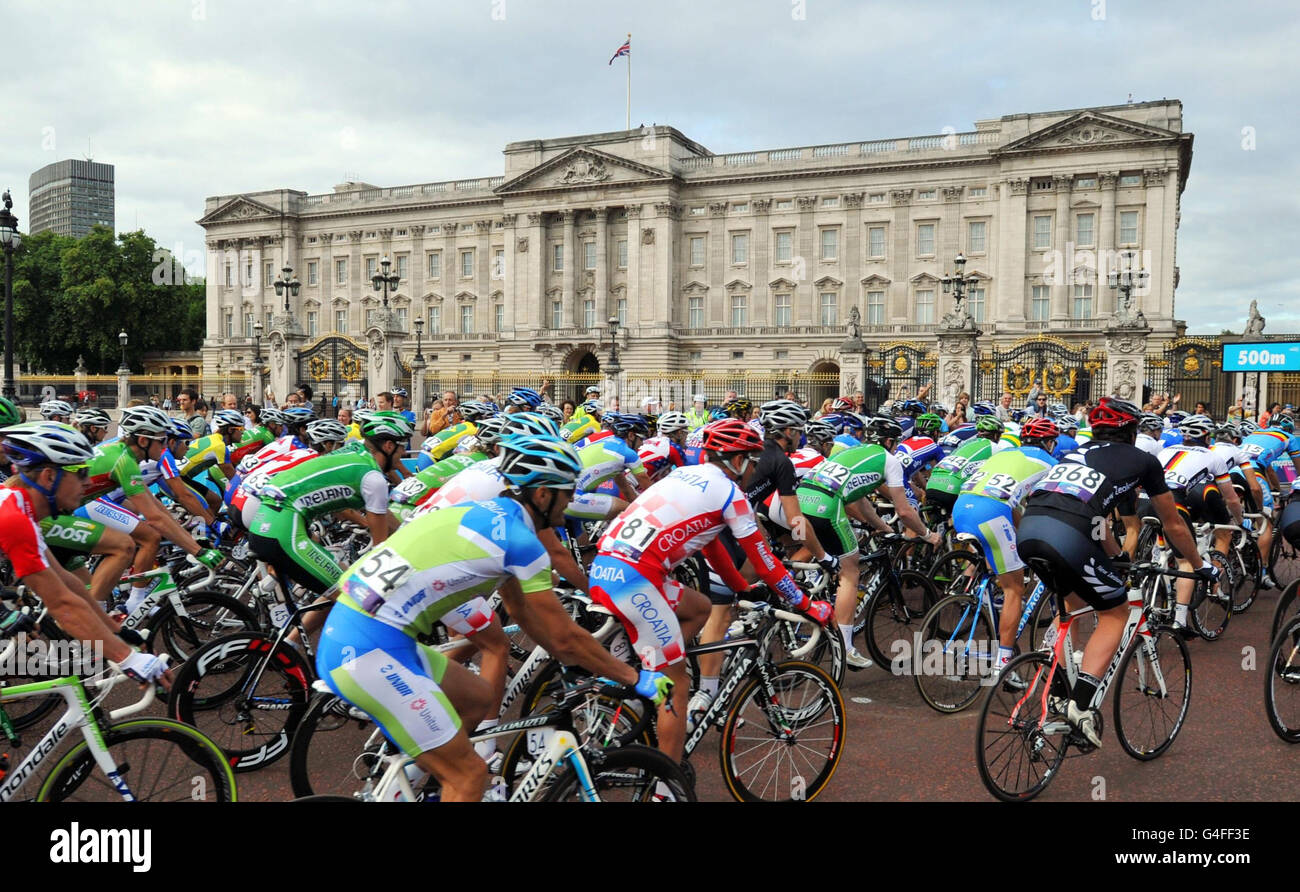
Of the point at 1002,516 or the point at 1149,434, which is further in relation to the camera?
the point at 1149,434

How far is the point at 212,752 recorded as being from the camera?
4059mm

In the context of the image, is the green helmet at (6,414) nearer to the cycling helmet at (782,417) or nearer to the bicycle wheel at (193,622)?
the bicycle wheel at (193,622)

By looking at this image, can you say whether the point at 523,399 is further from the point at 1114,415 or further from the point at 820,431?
the point at 1114,415

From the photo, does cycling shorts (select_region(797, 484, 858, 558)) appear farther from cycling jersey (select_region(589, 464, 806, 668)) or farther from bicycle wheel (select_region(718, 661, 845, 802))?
bicycle wheel (select_region(718, 661, 845, 802))

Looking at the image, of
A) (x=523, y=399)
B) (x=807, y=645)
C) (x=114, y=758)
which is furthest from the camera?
(x=523, y=399)

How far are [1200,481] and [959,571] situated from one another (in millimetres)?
2736

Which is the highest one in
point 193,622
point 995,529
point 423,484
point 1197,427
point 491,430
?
point 1197,427

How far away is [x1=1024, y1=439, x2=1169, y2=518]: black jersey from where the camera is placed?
550 cm

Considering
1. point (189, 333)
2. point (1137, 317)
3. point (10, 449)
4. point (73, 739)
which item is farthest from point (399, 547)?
point (189, 333)

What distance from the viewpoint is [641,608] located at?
4914 mm

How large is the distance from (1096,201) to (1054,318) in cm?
666

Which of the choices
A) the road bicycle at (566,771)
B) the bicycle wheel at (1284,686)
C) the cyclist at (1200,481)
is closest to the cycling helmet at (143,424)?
the road bicycle at (566,771)

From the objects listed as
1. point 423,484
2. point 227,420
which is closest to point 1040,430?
point 423,484

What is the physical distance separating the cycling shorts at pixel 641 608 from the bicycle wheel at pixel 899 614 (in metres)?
3.10
